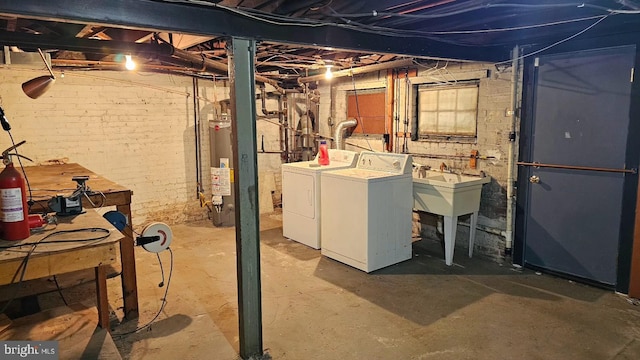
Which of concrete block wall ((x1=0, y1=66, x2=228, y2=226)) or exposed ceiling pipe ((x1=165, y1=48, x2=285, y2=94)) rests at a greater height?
exposed ceiling pipe ((x1=165, y1=48, x2=285, y2=94))

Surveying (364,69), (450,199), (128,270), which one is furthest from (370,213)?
(364,69)

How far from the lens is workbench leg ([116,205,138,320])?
2.91 metres

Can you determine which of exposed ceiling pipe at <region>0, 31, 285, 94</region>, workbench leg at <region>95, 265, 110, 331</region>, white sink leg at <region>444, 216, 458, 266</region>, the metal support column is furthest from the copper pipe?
workbench leg at <region>95, 265, 110, 331</region>

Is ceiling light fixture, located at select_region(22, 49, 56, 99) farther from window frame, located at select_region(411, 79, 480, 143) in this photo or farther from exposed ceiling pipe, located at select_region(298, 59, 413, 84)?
window frame, located at select_region(411, 79, 480, 143)

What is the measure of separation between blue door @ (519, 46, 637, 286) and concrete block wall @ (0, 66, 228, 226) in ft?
13.3

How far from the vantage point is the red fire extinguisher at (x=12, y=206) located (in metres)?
1.73

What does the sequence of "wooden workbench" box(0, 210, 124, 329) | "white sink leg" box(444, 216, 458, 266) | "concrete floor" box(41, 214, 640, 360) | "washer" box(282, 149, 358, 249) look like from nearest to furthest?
"wooden workbench" box(0, 210, 124, 329) → "concrete floor" box(41, 214, 640, 360) → "white sink leg" box(444, 216, 458, 266) → "washer" box(282, 149, 358, 249)

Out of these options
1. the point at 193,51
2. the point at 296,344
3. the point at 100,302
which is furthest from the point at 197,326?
the point at 193,51

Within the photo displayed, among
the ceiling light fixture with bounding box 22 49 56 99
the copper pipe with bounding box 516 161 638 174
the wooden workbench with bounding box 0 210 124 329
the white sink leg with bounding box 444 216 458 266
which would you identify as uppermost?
the ceiling light fixture with bounding box 22 49 56 99

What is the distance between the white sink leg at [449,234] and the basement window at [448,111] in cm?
95

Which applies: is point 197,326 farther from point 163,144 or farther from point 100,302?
point 163,144

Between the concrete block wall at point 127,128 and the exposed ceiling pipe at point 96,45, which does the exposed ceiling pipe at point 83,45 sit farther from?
the concrete block wall at point 127,128

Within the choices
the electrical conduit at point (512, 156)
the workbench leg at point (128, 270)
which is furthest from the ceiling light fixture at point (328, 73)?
the workbench leg at point (128, 270)

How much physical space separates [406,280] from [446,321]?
30.1 inches
